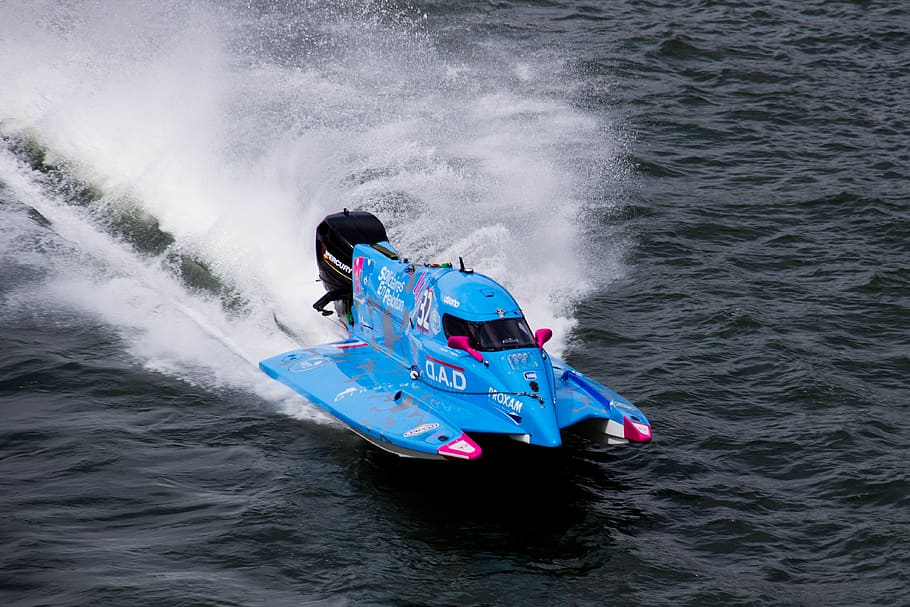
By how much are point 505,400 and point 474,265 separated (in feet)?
20.1

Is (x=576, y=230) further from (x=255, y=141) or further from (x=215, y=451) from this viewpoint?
(x=215, y=451)

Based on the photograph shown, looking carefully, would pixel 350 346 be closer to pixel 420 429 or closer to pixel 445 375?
pixel 445 375

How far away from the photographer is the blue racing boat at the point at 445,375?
12.5m

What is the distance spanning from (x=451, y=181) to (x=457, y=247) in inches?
112

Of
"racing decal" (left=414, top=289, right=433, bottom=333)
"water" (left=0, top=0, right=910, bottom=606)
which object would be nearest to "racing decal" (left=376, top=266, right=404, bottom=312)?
"racing decal" (left=414, top=289, right=433, bottom=333)

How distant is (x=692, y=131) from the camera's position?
2416 centimetres

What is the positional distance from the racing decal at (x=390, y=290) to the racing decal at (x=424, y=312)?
49 centimetres

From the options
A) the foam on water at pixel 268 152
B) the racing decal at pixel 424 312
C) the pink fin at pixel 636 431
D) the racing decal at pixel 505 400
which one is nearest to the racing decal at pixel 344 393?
the racing decal at pixel 424 312

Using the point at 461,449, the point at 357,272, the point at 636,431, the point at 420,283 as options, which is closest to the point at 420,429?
the point at 461,449

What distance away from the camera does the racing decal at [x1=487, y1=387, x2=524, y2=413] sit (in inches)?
491

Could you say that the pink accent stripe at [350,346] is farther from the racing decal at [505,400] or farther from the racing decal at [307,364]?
the racing decal at [505,400]

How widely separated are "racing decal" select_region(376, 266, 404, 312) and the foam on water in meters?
2.19

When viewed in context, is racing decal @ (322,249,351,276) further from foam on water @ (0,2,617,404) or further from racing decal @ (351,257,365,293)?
foam on water @ (0,2,617,404)

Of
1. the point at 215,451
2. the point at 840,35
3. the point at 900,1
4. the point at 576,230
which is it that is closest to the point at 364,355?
the point at 215,451
